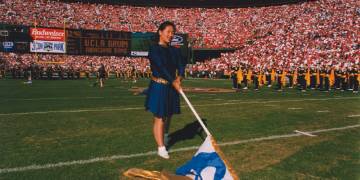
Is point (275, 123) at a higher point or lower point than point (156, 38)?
lower

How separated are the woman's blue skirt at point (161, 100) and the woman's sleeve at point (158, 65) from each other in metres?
0.13

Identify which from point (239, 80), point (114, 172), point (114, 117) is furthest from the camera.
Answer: point (239, 80)

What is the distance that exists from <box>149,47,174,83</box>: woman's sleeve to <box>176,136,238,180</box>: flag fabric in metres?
1.55

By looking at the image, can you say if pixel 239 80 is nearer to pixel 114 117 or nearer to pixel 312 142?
pixel 114 117

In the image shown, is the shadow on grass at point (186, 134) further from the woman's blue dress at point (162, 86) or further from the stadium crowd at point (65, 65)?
the stadium crowd at point (65, 65)

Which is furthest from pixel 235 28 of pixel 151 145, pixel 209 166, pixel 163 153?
pixel 209 166

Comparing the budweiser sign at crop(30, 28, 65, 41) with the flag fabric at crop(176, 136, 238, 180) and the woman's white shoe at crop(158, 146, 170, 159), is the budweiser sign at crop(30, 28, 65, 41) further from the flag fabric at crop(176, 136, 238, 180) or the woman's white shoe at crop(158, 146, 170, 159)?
the flag fabric at crop(176, 136, 238, 180)

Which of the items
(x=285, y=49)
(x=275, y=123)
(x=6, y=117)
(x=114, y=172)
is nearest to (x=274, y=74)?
(x=285, y=49)

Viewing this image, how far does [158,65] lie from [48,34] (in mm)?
35576

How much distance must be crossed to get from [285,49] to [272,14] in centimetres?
1205

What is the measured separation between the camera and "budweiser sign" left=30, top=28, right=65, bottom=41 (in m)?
36.9

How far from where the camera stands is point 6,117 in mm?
8492

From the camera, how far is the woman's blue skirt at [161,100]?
5.05 meters

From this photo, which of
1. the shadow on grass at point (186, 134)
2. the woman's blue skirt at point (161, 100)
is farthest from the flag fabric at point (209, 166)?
the shadow on grass at point (186, 134)
